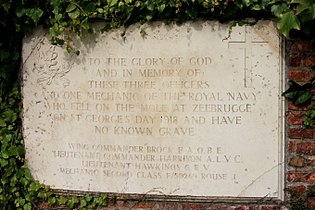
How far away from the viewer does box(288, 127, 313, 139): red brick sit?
123 inches

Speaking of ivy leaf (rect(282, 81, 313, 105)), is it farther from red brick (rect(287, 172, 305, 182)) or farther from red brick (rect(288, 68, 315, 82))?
red brick (rect(287, 172, 305, 182))

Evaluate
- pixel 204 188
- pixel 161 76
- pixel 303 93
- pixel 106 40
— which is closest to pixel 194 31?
pixel 161 76

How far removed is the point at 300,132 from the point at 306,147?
0.35 feet

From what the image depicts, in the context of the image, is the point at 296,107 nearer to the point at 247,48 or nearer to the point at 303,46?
the point at 303,46

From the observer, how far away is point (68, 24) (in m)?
3.24

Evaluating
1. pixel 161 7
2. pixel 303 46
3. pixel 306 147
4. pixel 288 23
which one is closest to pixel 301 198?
pixel 306 147

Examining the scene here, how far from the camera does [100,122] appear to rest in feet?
10.8

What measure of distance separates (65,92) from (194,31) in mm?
985

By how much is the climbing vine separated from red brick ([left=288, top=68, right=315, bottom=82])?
38 mm

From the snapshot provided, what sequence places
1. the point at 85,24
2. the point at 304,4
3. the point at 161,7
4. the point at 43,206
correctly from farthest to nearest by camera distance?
the point at 43,206
the point at 85,24
the point at 161,7
the point at 304,4

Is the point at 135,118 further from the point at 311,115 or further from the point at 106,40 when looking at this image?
the point at 311,115

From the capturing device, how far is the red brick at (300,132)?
3.11 metres

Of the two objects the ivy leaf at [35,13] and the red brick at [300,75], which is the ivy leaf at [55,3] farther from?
the red brick at [300,75]

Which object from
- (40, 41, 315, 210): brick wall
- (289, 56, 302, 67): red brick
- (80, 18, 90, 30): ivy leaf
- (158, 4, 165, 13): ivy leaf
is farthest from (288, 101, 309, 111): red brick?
(80, 18, 90, 30): ivy leaf
